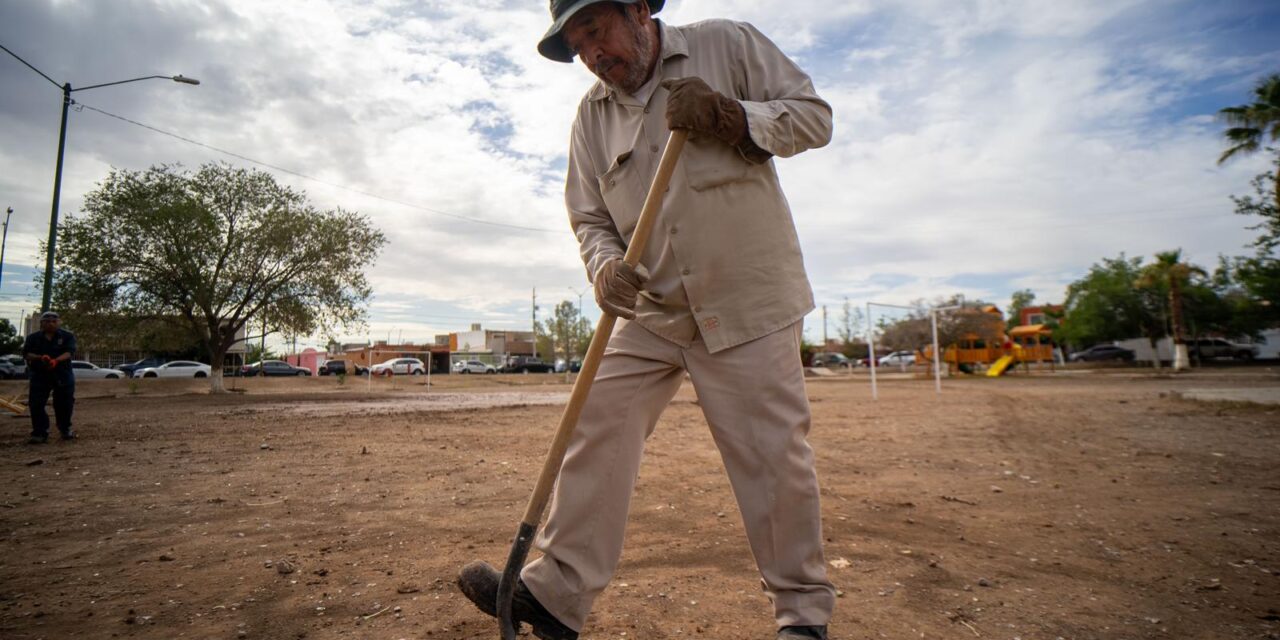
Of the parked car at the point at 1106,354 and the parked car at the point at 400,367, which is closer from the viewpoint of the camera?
the parked car at the point at 400,367

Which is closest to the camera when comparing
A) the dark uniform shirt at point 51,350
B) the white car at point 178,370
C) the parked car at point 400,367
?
the dark uniform shirt at point 51,350

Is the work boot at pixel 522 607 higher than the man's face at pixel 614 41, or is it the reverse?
the man's face at pixel 614 41

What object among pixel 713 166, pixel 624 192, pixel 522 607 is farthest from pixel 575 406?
pixel 713 166

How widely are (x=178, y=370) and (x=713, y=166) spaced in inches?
1738

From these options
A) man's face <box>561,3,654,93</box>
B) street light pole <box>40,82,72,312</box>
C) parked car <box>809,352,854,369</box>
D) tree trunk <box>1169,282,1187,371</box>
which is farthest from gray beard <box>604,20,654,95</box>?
parked car <box>809,352,854,369</box>

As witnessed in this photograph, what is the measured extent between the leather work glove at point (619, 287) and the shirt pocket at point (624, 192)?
0.21m

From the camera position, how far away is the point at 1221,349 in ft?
130

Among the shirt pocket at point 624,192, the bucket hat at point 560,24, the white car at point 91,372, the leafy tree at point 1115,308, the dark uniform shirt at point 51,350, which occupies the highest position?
the leafy tree at point 1115,308

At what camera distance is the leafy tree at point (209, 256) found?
65.9 feet

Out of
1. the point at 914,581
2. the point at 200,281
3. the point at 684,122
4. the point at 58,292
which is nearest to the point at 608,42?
the point at 684,122

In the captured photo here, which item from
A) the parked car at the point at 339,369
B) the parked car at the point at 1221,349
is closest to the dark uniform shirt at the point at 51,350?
the parked car at the point at 339,369

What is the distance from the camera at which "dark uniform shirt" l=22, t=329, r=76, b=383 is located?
24.9 feet

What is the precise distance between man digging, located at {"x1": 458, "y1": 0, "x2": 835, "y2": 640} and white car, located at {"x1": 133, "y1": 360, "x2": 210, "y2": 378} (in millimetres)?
42471

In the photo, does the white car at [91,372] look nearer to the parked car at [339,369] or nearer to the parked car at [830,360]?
the parked car at [339,369]
